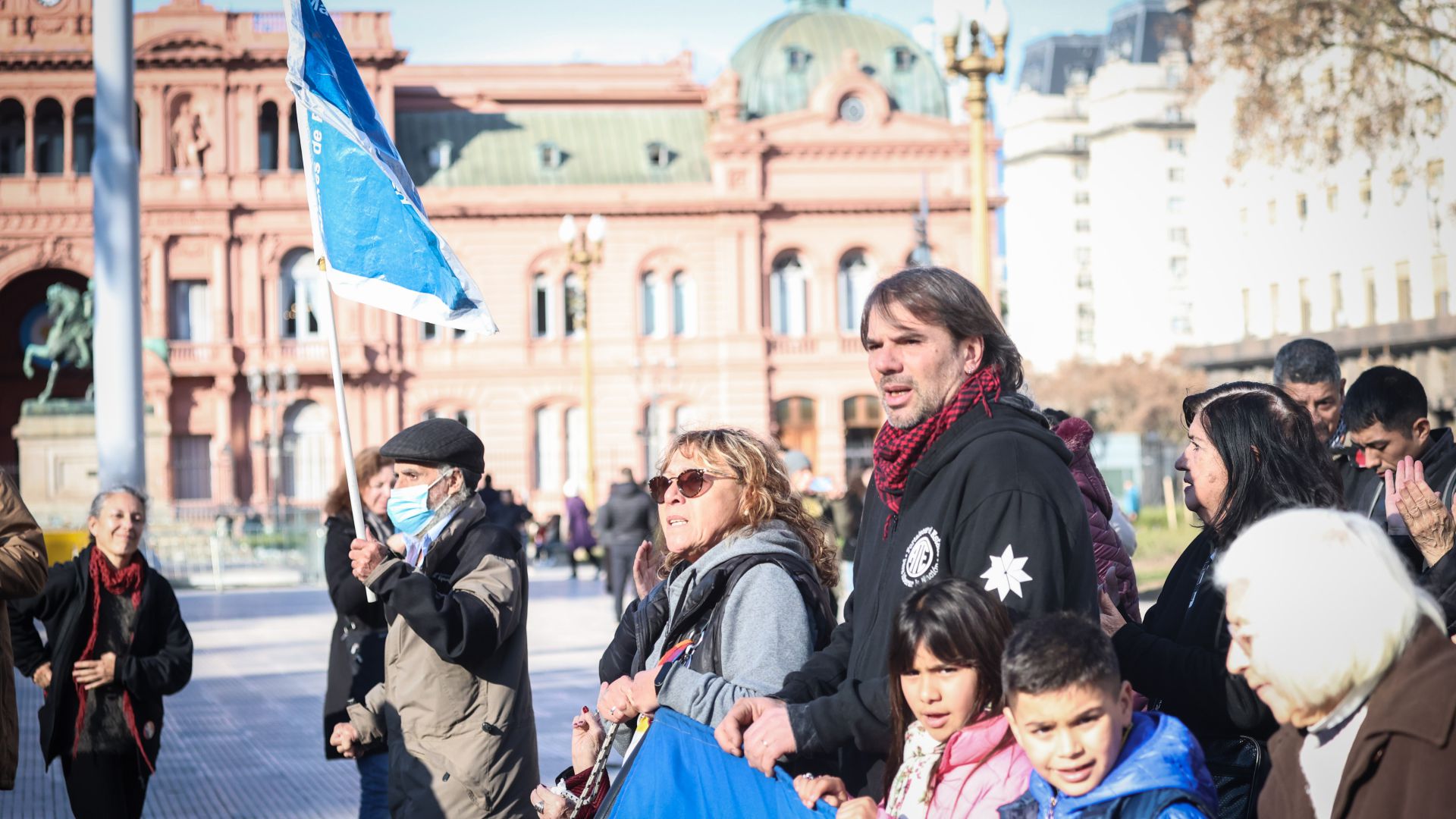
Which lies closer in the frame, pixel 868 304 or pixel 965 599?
pixel 965 599

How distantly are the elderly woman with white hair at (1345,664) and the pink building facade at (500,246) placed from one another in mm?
45744

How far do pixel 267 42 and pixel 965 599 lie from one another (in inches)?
1958

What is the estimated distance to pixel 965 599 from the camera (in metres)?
3.18

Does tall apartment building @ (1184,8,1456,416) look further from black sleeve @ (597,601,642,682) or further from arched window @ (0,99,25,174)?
arched window @ (0,99,25,174)

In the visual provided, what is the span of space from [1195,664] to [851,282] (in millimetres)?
49752

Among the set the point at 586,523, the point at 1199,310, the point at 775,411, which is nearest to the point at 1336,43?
the point at 586,523

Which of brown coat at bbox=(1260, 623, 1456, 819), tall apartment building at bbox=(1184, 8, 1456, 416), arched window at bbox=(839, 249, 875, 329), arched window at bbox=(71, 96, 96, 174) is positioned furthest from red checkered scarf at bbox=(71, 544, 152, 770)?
arched window at bbox=(71, 96, 96, 174)

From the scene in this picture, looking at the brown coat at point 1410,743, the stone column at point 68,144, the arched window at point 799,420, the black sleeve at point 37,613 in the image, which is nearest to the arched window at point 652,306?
A: the arched window at point 799,420

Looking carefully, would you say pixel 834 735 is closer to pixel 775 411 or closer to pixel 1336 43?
pixel 1336 43

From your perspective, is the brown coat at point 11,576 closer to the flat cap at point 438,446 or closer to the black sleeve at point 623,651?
the flat cap at point 438,446

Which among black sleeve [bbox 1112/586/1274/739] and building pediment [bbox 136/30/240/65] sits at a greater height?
building pediment [bbox 136/30/240/65]

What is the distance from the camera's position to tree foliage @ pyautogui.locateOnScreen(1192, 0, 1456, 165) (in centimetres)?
1703

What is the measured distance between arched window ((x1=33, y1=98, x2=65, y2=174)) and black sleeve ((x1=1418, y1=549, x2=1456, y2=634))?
5164cm

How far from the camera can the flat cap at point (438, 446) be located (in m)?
5.02
